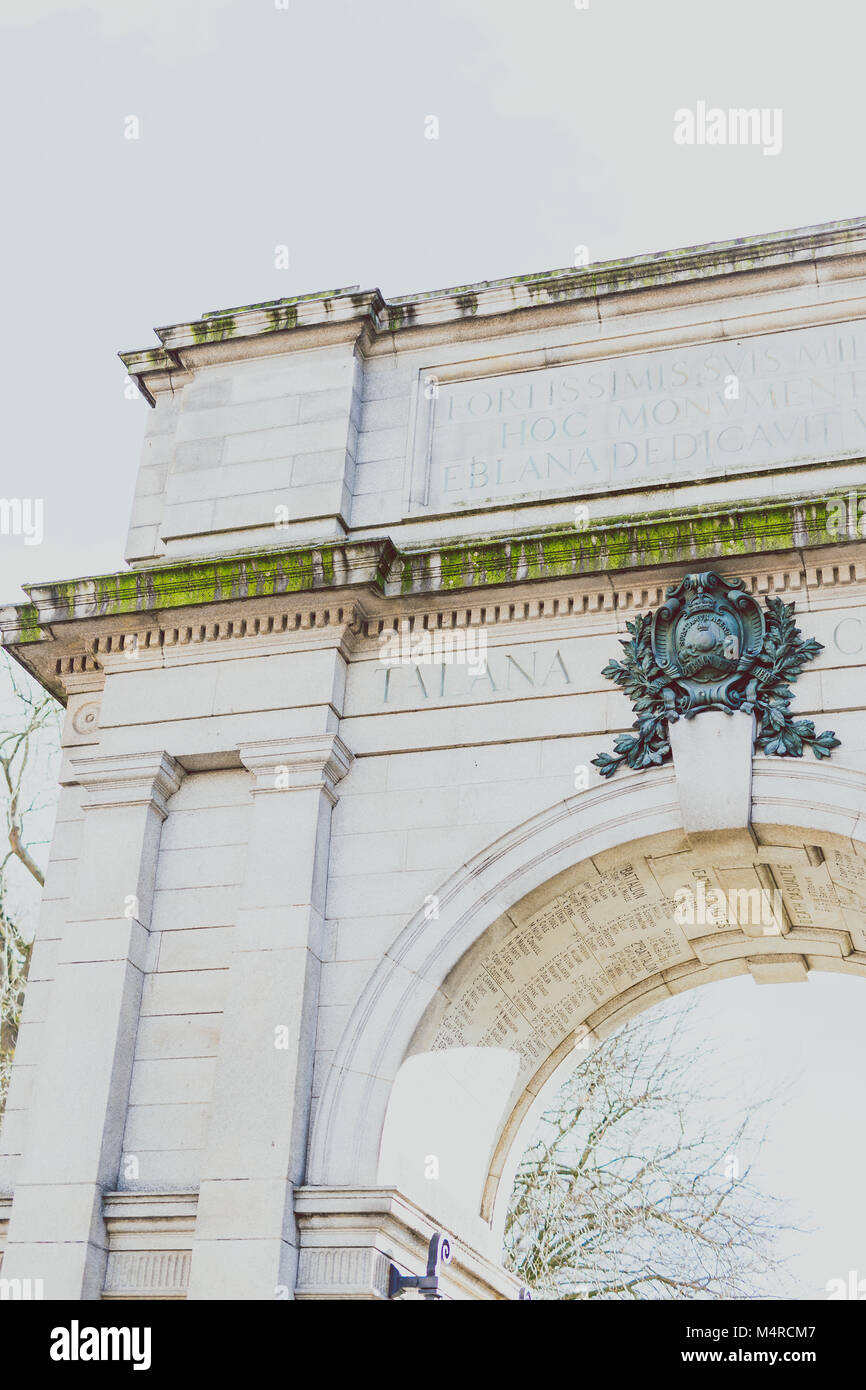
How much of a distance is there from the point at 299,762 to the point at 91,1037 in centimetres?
236

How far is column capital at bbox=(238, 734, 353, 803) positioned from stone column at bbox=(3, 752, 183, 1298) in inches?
28.0

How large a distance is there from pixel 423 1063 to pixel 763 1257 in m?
11.1

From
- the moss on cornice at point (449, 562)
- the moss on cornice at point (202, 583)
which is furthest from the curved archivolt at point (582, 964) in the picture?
the moss on cornice at point (202, 583)

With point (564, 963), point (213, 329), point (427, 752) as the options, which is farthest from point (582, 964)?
point (213, 329)

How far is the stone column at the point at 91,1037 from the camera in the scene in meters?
9.86

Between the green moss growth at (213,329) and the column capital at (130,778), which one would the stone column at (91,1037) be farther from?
the green moss growth at (213,329)

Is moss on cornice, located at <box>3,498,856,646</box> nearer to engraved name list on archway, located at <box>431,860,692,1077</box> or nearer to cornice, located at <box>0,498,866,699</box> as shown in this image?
cornice, located at <box>0,498,866,699</box>

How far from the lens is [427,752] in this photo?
1116 cm

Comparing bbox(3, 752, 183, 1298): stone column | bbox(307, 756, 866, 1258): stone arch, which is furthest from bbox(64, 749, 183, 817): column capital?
bbox(307, 756, 866, 1258): stone arch

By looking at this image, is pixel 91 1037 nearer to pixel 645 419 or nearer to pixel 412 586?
pixel 412 586

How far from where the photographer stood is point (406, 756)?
36.8 feet

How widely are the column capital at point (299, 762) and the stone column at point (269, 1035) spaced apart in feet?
0.03
